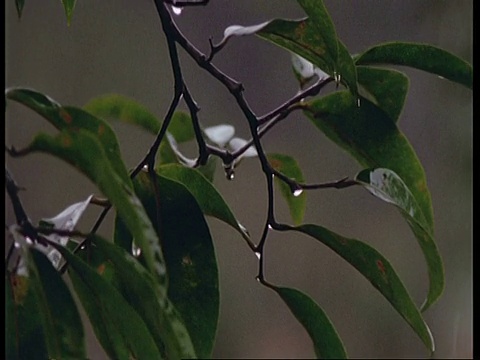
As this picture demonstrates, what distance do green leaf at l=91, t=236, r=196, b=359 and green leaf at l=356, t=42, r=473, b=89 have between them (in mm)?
269

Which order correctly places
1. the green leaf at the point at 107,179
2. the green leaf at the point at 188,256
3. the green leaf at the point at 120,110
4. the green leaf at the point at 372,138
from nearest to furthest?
the green leaf at the point at 107,179
the green leaf at the point at 188,256
the green leaf at the point at 372,138
the green leaf at the point at 120,110

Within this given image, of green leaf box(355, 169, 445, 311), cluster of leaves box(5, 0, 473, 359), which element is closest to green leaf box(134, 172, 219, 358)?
cluster of leaves box(5, 0, 473, 359)

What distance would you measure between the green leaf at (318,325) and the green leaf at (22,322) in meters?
0.18

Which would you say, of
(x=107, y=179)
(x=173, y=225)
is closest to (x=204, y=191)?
(x=173, y=225)

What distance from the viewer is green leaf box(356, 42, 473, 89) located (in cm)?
47

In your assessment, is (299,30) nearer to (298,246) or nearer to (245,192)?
(245,192)

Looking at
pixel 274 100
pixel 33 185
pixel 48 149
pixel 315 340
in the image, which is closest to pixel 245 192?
pixel 274 100

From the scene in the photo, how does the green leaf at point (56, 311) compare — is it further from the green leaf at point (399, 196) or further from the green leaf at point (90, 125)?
the green leaf at point (399, 196)

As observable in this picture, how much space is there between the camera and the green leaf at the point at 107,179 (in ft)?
0.88

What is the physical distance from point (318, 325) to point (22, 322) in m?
0.21

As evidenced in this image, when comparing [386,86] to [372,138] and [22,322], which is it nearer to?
[372,138]

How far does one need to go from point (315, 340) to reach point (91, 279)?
0.68 ft

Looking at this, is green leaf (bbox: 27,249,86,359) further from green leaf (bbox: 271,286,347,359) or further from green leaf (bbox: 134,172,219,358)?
green leaf (bbox: 271,286,347,359)

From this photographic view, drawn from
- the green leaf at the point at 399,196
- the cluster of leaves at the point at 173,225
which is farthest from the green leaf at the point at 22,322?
the green leaf at the point at 399,196
